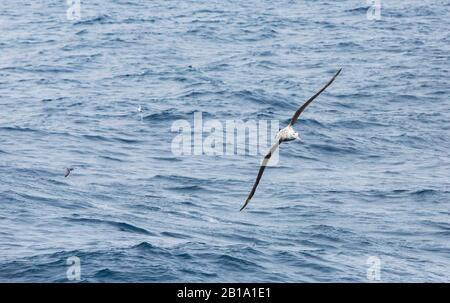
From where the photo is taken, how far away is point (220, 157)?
114 feet

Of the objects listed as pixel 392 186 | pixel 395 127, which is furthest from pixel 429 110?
pixel 392 186

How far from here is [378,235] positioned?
2819 centimetres

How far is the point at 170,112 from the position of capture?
40.5 meters

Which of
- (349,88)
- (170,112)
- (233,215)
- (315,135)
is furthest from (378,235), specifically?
(349,88)

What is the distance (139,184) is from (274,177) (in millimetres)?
4570

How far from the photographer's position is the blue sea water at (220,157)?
25.4m

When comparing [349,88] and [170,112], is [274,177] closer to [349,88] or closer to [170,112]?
[170,112]

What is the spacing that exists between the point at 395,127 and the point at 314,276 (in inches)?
632

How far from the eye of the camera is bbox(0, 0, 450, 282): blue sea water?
83.4 ft
